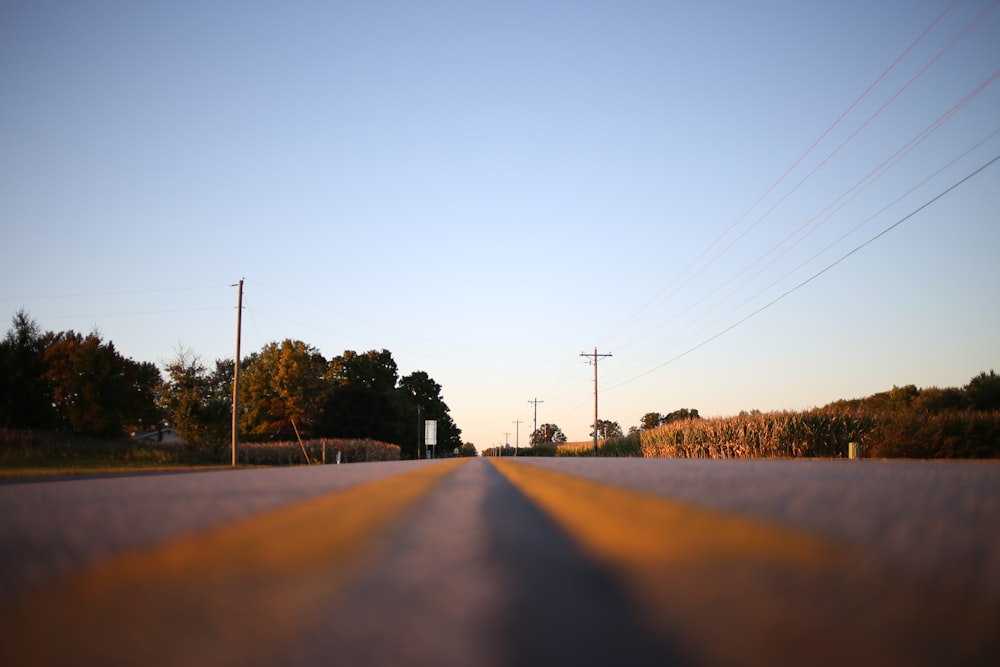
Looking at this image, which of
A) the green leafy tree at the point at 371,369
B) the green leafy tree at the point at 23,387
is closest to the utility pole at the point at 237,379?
the green leafy tree at the point at 23,387

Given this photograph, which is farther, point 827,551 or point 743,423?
point 743,423

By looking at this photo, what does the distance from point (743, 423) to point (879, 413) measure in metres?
4.19

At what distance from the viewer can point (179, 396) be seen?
162ft

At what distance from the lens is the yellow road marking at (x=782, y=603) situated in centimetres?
32

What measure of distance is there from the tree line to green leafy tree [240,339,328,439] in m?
0.11

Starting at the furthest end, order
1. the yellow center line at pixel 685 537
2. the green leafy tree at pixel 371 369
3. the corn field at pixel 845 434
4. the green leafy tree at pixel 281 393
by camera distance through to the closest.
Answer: the green leafy tree at pixel 371 369, the green leafy tree at pixel 281 393, the corn field at pixel 845 434, the yellow center line at pixel 685 537

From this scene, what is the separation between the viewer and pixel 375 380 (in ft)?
337

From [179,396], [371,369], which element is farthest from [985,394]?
[371,369]

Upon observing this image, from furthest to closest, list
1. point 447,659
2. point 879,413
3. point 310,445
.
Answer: point 310,445 → point 879,413 → point 447,659

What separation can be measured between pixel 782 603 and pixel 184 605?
0.37 m

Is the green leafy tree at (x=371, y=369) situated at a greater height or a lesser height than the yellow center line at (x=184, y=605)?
greater

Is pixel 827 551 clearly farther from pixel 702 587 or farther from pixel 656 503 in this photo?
pixel 656 503

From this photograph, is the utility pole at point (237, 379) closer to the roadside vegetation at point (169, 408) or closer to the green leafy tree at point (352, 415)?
the roadside vegetation at point (169, 408)

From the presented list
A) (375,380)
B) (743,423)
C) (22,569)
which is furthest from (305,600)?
(375,380)
